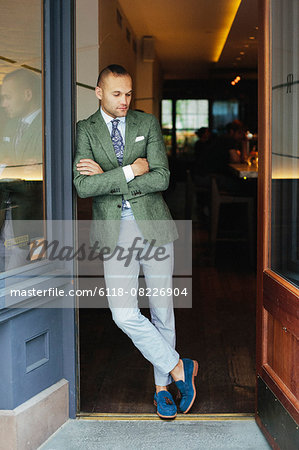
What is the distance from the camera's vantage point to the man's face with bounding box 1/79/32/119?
2654 mm

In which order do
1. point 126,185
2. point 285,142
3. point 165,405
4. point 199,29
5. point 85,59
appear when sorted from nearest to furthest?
1. point 285,142
2. point 126,185
3. point 165,405
4. point 85,59
5. point 199,29

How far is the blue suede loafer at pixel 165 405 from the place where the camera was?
9.51ft

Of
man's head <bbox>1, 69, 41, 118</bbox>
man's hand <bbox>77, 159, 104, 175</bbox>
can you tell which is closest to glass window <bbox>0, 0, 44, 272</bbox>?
man's head <bbox>1, 69, 41, 118</bbox>

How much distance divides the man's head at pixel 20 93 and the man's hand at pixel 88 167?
1.14ft

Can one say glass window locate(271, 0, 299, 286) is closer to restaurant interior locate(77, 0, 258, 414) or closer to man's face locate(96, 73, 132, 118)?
man's face locate(96, 73, 132, 118)

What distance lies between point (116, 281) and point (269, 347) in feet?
2.49

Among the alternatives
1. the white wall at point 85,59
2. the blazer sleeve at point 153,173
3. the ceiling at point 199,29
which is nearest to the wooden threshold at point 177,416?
the blazer sleeve at point 153,173

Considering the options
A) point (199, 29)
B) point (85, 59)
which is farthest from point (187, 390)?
point (199, 29)

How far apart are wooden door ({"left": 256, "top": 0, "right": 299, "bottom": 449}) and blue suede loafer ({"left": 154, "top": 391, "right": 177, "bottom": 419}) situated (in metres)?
0.41

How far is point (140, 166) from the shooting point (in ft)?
8.96

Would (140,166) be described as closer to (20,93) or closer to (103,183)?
(103,183)

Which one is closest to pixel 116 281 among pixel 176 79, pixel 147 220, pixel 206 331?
pixel 147 220

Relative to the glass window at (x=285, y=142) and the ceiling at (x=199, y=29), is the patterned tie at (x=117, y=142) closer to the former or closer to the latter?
the glass window at (x=285, y=142)

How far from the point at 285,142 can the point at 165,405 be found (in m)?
1.37
